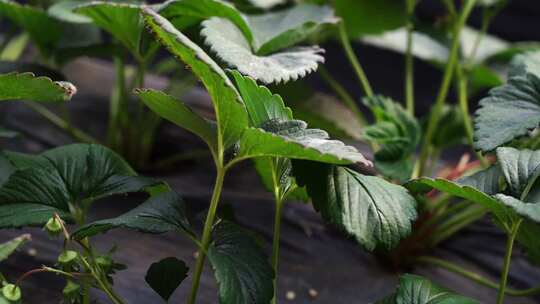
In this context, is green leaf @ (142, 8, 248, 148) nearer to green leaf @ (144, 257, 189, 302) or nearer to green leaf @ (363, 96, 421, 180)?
green leaf @ (144, 257, 189, 302)

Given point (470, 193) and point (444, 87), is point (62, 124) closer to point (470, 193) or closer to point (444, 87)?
point (444, 87)

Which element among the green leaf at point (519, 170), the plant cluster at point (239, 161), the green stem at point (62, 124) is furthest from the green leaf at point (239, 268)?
the green stem at point (62, 124)

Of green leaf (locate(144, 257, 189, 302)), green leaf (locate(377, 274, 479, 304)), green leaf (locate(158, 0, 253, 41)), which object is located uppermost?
green leaf (locate(158, 0, 253, 41))

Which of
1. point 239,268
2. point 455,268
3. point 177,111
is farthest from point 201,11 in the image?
point 455,268

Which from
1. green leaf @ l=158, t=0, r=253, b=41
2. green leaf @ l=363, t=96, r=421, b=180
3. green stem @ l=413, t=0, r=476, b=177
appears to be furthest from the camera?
green stem @ l=413, t=0, r=476, b=177

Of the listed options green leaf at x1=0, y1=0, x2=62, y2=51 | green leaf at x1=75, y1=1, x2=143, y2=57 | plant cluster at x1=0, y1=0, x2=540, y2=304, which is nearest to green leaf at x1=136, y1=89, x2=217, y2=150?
plant cluster at x1=0, y1=0, x2=540, y2=304
